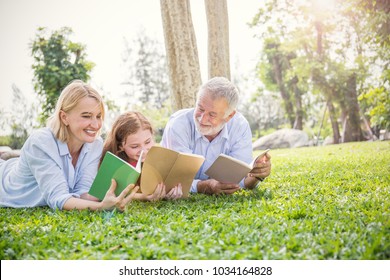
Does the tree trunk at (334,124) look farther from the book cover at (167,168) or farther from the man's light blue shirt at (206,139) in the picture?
the book cover at (167,168)

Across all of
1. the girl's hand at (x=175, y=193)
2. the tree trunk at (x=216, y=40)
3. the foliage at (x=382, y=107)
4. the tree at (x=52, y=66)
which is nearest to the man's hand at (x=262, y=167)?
the girl's hand at (x=175, y=193)

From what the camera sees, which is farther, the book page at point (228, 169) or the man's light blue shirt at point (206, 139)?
the man's light blue shirt at point (206, 139)

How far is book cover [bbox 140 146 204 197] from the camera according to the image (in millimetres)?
3244

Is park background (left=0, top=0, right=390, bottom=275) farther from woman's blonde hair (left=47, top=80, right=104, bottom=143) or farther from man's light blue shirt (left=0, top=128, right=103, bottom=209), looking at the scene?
woman's blonde hair (left=47, top=80, right=104, bottom=143)

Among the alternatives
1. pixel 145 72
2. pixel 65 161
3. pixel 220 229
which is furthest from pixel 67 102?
pixel 145 72

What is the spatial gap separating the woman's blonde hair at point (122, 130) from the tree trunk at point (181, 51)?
2.24 meters

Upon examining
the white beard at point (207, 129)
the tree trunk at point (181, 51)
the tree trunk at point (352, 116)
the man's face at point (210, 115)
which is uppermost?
the tree trunk at point (181, 51)

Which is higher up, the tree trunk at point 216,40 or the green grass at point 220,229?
the tree trunk at point 216,40

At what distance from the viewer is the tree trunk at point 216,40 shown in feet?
23.8

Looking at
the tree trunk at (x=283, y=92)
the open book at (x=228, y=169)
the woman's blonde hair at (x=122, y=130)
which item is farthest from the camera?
the tree trunk at (x=283, y=92)

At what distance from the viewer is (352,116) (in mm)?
13633

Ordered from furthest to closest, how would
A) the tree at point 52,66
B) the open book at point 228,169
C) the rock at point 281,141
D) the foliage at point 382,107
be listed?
the rock at point 281,141 < the foliage at point 382,107 < the tree at point 52,66 < the open book at point 228,169

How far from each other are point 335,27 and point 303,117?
7240 mm
